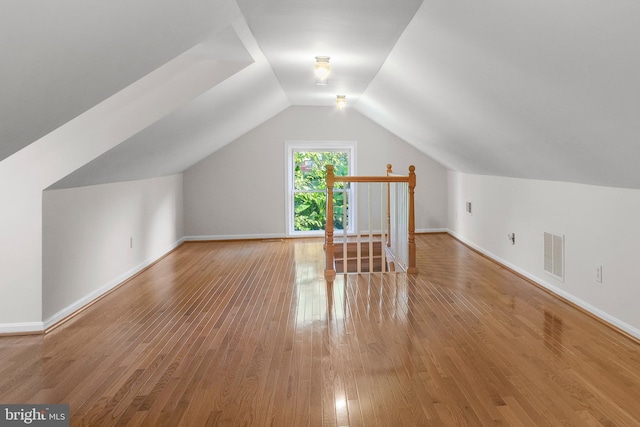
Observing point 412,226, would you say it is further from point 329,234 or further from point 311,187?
point 311,187

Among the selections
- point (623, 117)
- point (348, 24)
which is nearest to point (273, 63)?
Result: point (348, 24)

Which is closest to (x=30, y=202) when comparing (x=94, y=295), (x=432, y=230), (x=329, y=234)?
(x=94, y=295)

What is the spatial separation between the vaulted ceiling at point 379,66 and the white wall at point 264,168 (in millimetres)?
2200

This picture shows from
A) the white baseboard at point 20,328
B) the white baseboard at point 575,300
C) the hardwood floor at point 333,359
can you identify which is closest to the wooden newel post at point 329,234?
the hardwood floor at point 333,359

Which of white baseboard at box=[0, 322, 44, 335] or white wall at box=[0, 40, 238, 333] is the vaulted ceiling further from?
white baseboard at box=[0, 322, 44, 335]

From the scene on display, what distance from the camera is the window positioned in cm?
779

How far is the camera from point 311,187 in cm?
790

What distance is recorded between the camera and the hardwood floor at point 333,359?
2.21 metres

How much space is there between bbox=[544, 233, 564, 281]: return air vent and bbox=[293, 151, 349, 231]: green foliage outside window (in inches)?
163

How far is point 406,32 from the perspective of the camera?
3.23m

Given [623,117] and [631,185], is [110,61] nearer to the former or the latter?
[623,117]

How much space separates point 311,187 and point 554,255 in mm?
4524

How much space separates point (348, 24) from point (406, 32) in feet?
1.49

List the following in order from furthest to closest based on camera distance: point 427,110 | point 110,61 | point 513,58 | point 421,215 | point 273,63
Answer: point 421,215 < point 427,110 < point 273,63 < point 513,58 < point 110,61
